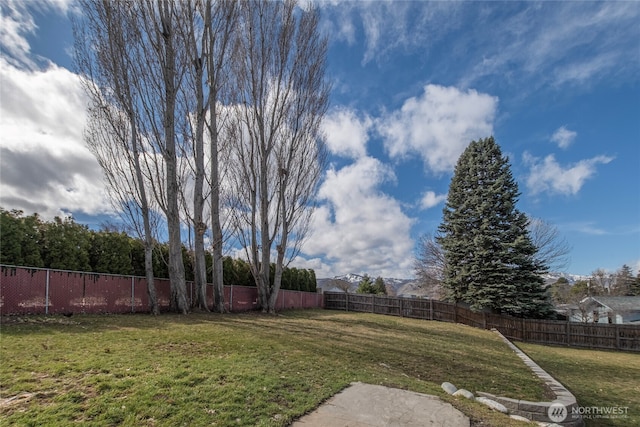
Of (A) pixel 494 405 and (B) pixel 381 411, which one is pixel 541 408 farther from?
(B) pixel 381 411

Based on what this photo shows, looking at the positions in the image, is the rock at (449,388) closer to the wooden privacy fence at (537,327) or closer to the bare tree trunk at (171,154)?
the bare tree trunk at (171,154)

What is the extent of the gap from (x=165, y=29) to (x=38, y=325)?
9144 mm

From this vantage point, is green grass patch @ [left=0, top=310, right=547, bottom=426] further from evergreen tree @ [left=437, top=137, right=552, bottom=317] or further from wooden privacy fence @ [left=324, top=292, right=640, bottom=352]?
evergreen tree @ [left=437, top=137, right=552, bottom=317]

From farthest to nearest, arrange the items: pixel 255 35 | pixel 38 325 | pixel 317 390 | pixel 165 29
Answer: pixel 255 35 < pixel 165 29 < pixel 38 325 < pixel 317 390

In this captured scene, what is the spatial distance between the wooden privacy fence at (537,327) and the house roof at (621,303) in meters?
15.5

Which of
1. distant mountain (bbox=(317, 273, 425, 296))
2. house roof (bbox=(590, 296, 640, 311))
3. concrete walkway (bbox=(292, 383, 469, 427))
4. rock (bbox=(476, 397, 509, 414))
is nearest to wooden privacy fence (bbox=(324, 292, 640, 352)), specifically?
distant mountain (bbox=(317, 273, 425, 296))

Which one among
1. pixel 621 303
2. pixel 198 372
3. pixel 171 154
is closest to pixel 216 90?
pixel 171 154

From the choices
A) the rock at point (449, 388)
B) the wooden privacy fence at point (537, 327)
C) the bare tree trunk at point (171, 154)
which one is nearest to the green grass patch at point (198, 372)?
the rock at point (449, 388)

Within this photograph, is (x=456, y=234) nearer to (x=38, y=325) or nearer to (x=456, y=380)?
(x=456, y=380)

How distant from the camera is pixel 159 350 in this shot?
5090 millimetres

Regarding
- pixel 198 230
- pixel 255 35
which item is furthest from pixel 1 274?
pixel 255 35
